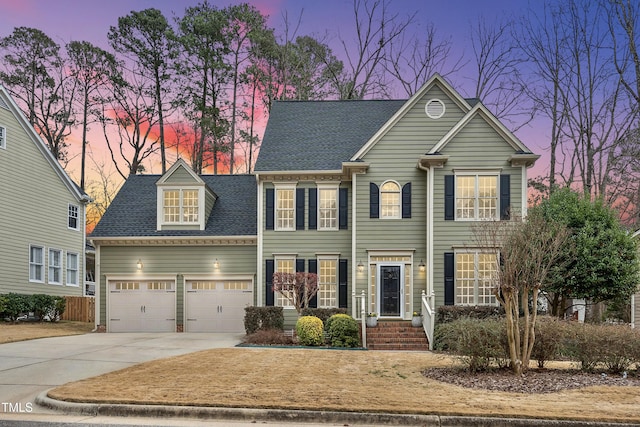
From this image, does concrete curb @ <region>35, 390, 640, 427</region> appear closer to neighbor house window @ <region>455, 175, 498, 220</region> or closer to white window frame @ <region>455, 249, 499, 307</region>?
white window frame @ <region>455, 249, 499, 307</region>

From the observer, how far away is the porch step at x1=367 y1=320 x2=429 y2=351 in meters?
20.6

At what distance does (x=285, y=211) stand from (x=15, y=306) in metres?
12.1

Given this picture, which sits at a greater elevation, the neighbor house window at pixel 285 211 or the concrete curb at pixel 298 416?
the neighbor house window at pixel 285 211

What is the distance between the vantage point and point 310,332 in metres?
20.0

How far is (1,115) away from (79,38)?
45.9 feet

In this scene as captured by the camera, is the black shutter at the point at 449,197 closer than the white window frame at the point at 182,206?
Yes

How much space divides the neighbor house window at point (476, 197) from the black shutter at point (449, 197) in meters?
0.16

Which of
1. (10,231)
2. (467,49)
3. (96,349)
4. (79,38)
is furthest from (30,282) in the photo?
(467,49)

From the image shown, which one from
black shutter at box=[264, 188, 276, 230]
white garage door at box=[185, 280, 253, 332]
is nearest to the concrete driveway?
white garage door at box=[185, 280, 253, 332]

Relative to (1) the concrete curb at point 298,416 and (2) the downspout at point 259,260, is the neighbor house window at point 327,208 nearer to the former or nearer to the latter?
(2) the downspout at point 259,260

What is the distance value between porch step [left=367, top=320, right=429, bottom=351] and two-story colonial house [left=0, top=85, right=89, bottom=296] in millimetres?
16502

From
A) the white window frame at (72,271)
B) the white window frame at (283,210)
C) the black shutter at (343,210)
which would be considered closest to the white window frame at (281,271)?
the white window frame at (283,210)

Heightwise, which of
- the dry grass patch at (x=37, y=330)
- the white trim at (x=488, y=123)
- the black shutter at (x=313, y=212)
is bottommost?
the dry grass patch at (x=37, y=330)

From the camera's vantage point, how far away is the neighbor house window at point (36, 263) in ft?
97.3
